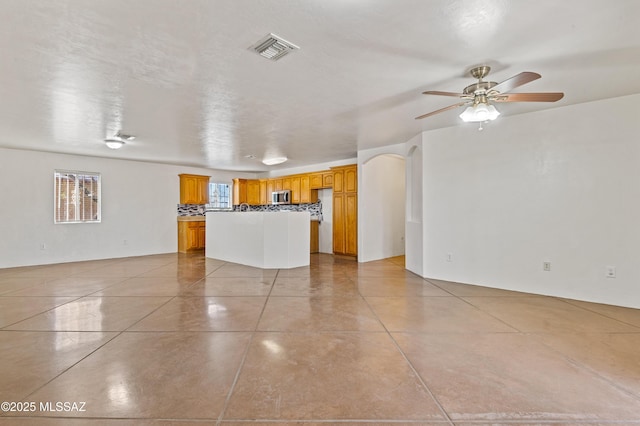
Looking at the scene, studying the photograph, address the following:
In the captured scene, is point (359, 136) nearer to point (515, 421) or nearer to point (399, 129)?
point (399, 129)

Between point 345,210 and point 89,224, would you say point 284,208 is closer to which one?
point 345,210

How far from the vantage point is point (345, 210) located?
281 inches

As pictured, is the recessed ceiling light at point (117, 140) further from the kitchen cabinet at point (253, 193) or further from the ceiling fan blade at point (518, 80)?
the ceiling fan blade at point (518, 80)

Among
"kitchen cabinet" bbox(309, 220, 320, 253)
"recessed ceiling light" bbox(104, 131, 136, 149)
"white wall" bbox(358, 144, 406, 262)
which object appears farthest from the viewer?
"kitchen cabinet" bbox(309, 220, 320, 253)

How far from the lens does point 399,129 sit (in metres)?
4.79

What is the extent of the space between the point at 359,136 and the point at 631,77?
339 cm

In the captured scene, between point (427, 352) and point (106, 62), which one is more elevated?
point (106, 62)

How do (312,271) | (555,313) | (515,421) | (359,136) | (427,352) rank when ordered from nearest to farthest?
(515,421)
(427,352)
(555,313)
(359,136)
(312,271)

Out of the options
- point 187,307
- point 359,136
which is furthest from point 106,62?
point 359,136

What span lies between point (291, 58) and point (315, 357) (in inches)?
102

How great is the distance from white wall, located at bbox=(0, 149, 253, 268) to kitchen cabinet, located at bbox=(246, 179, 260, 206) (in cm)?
130

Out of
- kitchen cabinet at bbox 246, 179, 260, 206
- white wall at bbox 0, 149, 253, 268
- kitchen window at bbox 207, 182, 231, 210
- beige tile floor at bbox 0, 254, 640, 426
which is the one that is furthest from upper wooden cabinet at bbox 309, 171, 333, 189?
beige tile floor at bbox 0, 254, 640, 426

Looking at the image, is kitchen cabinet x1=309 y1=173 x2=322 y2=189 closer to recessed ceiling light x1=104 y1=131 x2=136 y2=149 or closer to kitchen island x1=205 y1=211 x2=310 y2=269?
kitchen island x1=205 y1=211 x2=310 y2=269

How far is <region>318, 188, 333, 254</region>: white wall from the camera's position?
789 centimetres
